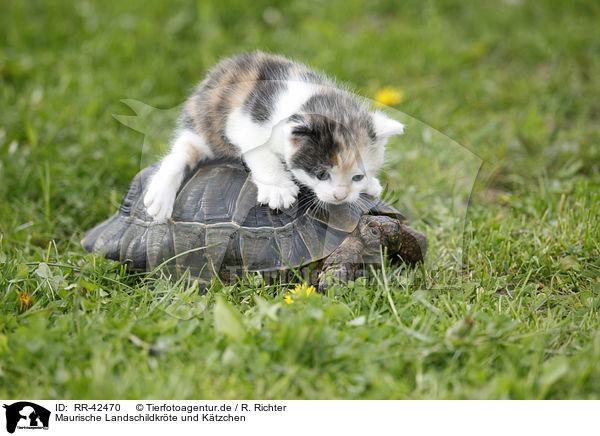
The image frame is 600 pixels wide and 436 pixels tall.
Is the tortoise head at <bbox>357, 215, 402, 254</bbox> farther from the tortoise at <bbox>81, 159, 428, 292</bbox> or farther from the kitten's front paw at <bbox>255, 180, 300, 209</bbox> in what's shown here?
the kitten's front paw at <bbox>255, 180, 300, 209</bbox>

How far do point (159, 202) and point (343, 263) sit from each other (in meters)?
1.01

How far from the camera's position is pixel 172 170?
2928 millimetres

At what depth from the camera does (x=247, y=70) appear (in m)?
3.05

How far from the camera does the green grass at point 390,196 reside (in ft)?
6.70

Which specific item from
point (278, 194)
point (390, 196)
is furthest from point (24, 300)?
point (390, 196)

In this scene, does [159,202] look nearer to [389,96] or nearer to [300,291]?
[300,291]

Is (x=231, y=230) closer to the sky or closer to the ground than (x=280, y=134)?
closer to the ground

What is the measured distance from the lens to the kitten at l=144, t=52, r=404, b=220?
2.57m

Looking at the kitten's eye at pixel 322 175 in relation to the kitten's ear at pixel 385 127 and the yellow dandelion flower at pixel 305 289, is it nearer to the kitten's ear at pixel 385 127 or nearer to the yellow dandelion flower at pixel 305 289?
the kitten's ear at pixel 385 127
